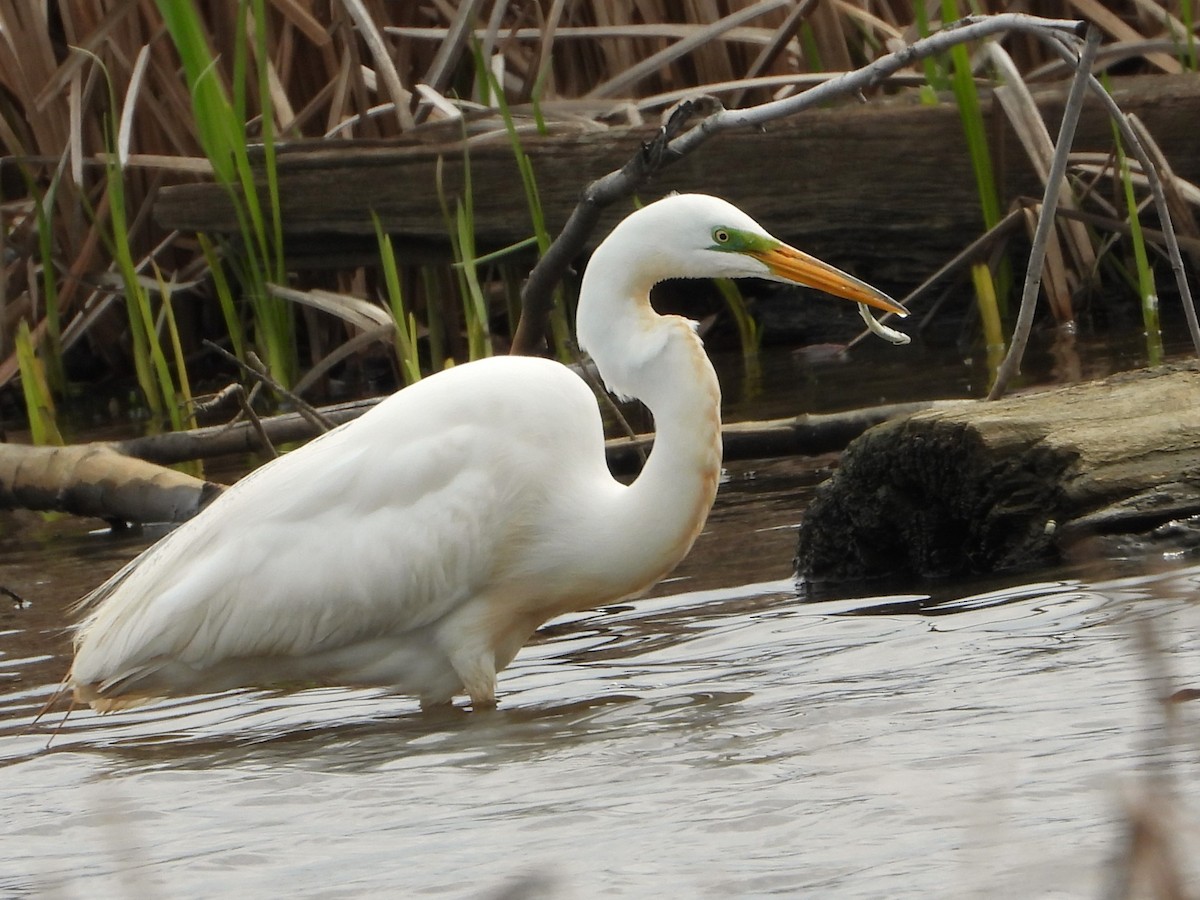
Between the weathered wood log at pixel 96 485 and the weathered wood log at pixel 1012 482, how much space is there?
2.34 meters

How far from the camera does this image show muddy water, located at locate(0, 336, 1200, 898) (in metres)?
2.80

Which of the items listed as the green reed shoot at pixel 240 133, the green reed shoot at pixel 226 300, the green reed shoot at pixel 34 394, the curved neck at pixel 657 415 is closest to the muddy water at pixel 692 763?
the curved neck at pixel 657 415

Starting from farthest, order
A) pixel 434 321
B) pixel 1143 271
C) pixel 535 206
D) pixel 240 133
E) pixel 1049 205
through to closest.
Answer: pixel 434 321
pixel 240 133
pixel 1143 271
pixel 535 206
pixel 1049 205

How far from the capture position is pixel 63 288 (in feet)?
30.3

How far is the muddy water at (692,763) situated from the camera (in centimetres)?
280

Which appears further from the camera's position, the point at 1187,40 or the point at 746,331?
the point at 746,331

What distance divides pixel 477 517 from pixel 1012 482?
1370 millimetres

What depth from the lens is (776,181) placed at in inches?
333

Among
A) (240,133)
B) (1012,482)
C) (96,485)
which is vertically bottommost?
(1012,482)

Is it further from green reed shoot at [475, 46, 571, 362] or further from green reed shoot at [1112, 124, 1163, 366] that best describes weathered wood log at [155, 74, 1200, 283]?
green reed shoot at [1112, 124, 1163, 366]

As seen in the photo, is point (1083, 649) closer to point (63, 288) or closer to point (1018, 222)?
point (1018, 222)

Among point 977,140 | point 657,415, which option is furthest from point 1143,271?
point 657,415

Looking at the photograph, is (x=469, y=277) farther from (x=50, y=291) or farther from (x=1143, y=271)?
(x=1143, y=271)

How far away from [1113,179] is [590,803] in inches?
227
